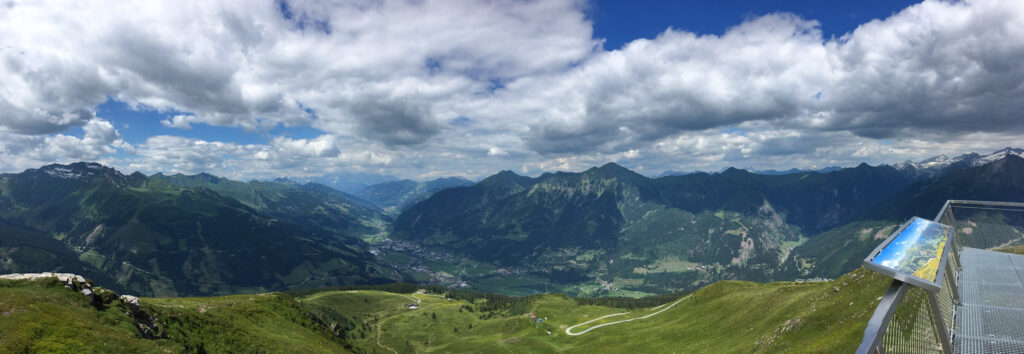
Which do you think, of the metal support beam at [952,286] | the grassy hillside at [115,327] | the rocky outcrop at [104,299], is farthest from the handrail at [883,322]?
the rocky outcrop at [104,299]

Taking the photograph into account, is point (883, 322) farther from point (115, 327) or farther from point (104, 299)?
point (104, 299)

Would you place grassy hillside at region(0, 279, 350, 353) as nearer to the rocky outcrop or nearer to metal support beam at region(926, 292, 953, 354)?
the rocky outcrop

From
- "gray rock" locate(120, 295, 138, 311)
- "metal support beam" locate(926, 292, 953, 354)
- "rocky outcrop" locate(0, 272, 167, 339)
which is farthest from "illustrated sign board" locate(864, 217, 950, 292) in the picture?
"gray rock" locate(120, 295, 138, 311)

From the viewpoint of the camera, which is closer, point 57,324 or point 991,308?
point 991,308

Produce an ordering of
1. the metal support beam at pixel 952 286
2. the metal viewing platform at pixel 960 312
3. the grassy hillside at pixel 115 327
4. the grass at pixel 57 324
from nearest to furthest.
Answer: the metal viewing platform at pixel 960 312
the metal support beam at pixel 952 286
the grass at pixel 57 324
the grassy hillside at pixel 115 327

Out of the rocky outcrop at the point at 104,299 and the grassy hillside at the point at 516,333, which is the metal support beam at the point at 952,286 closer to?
the grassy hillside at the point at 516,333

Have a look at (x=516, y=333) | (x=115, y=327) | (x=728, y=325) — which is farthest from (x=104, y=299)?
(x=516, y=333)
